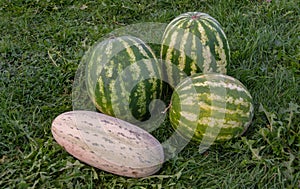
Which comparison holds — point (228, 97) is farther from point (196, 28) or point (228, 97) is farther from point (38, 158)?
point (38, 158)

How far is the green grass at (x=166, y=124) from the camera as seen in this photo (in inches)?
103

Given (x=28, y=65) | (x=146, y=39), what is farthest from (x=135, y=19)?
(x=28, y=65)

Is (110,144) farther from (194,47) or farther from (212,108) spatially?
(194,47)

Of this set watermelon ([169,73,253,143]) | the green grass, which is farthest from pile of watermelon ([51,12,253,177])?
the green grass

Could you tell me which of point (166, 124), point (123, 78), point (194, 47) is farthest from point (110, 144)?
point (194, 47)

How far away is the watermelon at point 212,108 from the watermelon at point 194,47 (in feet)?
0.63

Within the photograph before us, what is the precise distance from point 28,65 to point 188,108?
1612 millimetres

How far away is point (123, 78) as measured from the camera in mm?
2758

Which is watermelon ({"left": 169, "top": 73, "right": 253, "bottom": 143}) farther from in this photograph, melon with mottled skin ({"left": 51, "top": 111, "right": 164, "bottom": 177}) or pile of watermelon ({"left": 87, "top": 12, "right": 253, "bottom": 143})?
melon with mottled skin ({"left": 51, "top": 111, "right": 164, "bottom": 177})

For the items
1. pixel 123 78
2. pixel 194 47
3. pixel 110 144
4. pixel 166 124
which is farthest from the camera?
pixel 166 124

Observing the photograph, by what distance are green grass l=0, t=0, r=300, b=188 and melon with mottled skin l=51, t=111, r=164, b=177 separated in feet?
0.30

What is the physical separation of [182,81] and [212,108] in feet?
1.04

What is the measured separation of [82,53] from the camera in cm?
370

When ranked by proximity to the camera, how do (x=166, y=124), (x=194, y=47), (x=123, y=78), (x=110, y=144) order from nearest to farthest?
(x=110, y=144)
(x=123, y=78)
(x=194, y=47)
(x=166, y=124)
